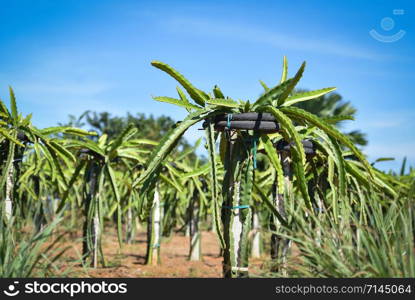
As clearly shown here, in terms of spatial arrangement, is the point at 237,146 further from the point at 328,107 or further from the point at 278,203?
the point at 328,107

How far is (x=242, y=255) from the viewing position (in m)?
3.92

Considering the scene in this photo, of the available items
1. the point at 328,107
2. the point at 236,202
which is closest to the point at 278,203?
the point at 236,202

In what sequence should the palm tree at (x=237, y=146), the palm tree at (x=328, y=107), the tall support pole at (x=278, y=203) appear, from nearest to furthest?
the palm tree at (x=237, y=146)
the tall support pole at (x=278, y=203)
the palm tree at (x=328, y=107)

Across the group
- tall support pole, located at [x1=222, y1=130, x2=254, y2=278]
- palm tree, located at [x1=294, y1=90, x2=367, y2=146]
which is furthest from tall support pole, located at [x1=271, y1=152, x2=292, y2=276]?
palm tree, located at [x1=294, y1=90, x2=367, y2=146]

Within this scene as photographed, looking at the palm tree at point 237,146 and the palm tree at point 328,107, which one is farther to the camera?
the palm tree at point 328,107

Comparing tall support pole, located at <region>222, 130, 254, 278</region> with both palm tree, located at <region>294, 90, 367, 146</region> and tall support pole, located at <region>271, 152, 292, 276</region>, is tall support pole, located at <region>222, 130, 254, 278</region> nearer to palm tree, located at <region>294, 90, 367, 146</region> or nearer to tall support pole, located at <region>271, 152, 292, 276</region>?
tall support pole, located at <region>271, 152, 292, 276</region>

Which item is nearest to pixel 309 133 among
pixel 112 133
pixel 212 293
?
pixel 212 293

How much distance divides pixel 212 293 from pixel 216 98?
185 cm

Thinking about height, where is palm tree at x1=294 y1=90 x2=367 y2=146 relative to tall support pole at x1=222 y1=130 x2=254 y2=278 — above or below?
above

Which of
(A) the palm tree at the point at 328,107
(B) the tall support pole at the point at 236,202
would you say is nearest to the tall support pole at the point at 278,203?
(B) the tall support pole at the point at 236,202

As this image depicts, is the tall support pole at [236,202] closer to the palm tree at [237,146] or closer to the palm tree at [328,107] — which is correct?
the palm tree at [237,146]

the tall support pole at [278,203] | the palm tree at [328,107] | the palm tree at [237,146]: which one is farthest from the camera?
the palm tree at [328,107]

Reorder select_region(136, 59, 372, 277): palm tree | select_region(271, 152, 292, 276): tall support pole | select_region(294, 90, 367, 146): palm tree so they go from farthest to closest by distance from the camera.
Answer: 1. select_region(294, 90, 367, 146): palm tree
2. select_region(271, 152, 292, 276): tall support pole
3. select_region(136, 59, 372, 277): palm tree

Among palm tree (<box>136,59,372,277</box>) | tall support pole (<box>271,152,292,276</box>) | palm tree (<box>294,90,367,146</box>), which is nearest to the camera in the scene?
palm tree (<box>136,59,372,277</box>)
